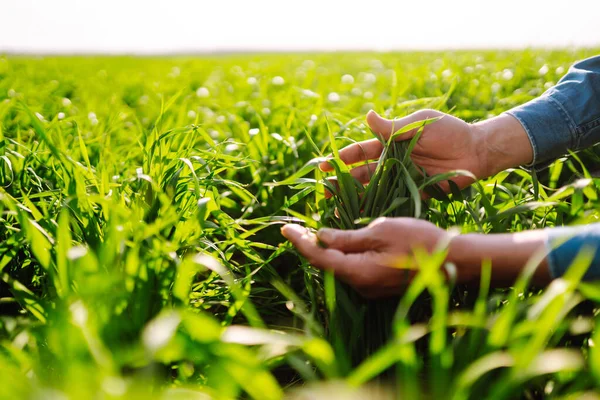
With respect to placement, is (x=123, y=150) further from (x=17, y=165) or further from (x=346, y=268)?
(x=346, y=268)

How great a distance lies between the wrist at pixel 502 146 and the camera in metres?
1.74

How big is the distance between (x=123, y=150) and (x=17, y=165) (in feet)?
2.07

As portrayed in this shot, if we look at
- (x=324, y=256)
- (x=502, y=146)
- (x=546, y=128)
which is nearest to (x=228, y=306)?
(x=324, y=256)

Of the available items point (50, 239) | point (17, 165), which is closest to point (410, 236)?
point (50, 239)

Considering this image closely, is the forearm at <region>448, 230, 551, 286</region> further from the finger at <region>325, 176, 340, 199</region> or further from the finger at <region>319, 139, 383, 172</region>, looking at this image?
the finger at <region>319, 139, 383, 172</region>

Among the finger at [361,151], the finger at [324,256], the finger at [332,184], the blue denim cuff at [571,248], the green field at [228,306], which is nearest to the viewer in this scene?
the green field at [228,306]

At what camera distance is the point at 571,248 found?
1.11 meters

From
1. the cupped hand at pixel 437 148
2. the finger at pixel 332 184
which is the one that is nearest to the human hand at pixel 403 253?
the finger at pixel 332 184

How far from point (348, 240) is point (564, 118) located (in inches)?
41.4

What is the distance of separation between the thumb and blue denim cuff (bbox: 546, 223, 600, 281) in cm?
39

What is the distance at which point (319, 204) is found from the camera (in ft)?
5.10

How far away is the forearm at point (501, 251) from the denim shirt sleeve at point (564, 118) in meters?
0.73

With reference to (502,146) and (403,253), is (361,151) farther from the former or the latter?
(403,253)

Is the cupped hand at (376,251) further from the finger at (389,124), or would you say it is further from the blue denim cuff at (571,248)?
the finger at (389,124)
